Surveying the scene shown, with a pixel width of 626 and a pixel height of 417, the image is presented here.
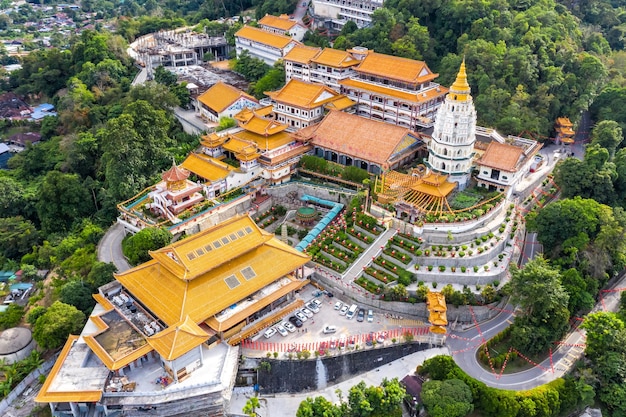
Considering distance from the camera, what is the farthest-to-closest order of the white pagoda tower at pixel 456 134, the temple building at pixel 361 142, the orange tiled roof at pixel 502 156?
the temple building at pixel 361 142, the orange tiled roof at pixel 502 156, the white pagoda tower at pixel 456 134

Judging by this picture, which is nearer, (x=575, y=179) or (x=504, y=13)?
(x=575, y=179)

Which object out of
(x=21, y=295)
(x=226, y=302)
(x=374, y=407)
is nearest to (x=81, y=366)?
(x=226, y=302)

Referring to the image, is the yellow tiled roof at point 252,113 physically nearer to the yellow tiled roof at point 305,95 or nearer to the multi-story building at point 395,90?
the yellow tiled roof at point 305,95

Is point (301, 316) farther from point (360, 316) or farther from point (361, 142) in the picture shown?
point (361, 142)

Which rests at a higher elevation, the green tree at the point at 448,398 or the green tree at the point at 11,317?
the green tree at the point at 448,398

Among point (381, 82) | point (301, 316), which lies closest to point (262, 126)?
point (381, 82)

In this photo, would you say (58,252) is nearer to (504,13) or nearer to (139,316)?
(139,316)

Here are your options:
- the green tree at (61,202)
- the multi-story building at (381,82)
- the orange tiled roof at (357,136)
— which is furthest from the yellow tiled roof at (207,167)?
the multi-story building at (381,82)
